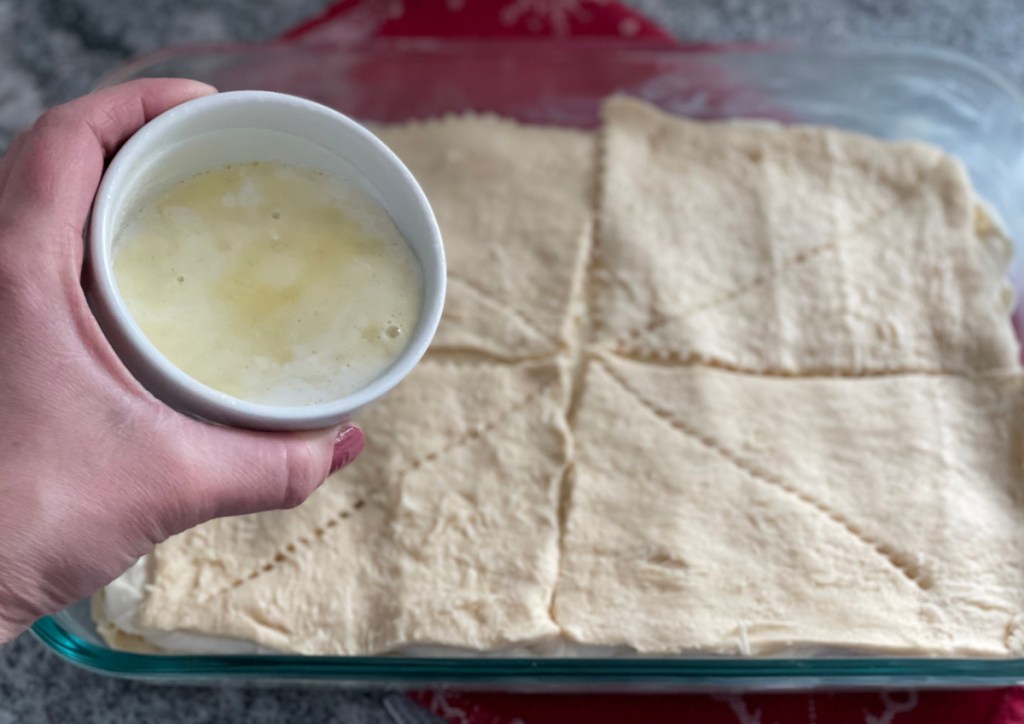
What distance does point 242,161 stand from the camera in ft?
3.78

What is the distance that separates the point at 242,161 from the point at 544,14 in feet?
3.75

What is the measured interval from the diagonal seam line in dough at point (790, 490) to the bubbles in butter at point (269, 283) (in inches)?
26.1

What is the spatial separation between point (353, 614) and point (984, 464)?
1.07 metres

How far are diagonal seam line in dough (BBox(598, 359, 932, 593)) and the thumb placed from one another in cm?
71

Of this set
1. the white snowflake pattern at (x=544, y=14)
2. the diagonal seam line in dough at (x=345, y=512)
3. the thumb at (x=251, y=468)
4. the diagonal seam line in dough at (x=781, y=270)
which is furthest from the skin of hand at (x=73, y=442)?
the white snowflake pattern at (x=544, y=14)

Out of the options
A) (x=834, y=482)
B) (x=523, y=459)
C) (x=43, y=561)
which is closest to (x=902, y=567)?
(x=834, y=482)

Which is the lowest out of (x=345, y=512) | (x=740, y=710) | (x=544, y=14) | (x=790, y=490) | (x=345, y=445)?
(x=740, y=710)

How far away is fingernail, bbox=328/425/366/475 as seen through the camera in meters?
1.13

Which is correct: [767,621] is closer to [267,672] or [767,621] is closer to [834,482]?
[834,482]

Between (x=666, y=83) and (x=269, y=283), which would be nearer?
(x=269, y=283)

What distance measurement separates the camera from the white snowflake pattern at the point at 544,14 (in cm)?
209

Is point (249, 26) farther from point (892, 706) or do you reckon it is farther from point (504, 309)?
point (892, 706)

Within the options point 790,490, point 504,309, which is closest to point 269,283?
point 504,309

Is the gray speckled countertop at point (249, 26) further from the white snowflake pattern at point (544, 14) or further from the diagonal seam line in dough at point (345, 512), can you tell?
the diagonal seam line in dough at point (345, 512)
